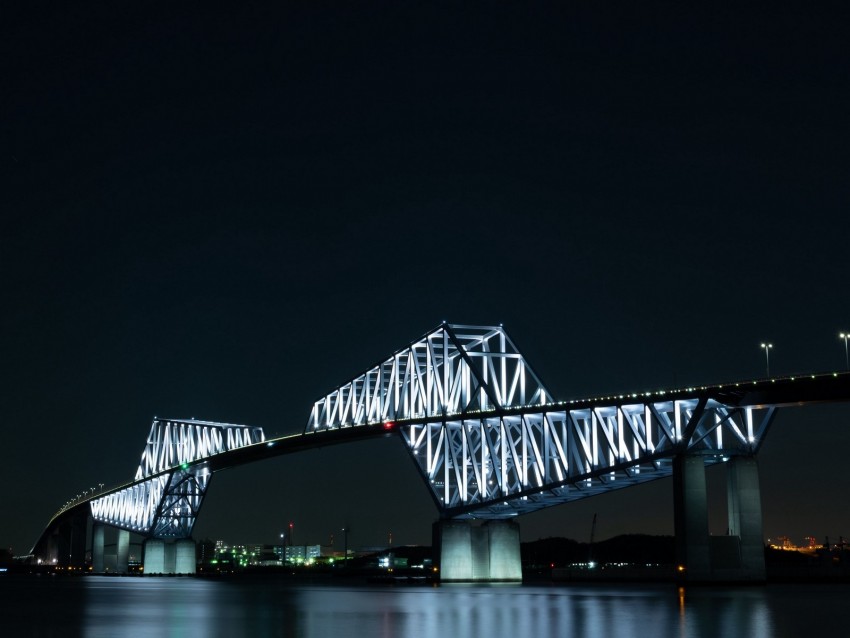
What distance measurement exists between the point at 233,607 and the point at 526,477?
127ft

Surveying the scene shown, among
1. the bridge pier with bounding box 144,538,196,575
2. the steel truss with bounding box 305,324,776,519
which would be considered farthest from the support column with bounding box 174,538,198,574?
the steel truss with bounding box 305,324,776,519

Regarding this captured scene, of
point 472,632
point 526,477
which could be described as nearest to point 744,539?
point 526,477

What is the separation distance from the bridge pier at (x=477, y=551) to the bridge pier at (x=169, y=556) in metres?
82.5

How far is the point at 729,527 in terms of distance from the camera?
258 ft

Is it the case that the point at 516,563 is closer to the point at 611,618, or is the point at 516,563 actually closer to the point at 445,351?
the point at 445,351

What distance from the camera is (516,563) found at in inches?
4424

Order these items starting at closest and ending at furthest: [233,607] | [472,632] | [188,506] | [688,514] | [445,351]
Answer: [472,632]
[233,607]
[688,514]
[445,351]
[188,506]

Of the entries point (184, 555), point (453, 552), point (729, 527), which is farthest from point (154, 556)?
point (729, 527)

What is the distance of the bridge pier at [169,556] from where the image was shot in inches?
7165

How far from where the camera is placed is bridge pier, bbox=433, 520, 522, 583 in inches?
4291

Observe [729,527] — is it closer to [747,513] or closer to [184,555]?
[747,513]

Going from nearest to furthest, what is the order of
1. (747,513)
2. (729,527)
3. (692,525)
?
1. (692,525)
2. (747,513)
3. (729,527)

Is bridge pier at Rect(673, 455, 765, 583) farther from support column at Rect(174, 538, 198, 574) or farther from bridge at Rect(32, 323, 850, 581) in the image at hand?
support column at Rect(174, 538, 198, 574)

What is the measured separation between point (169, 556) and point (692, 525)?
4959 inches
